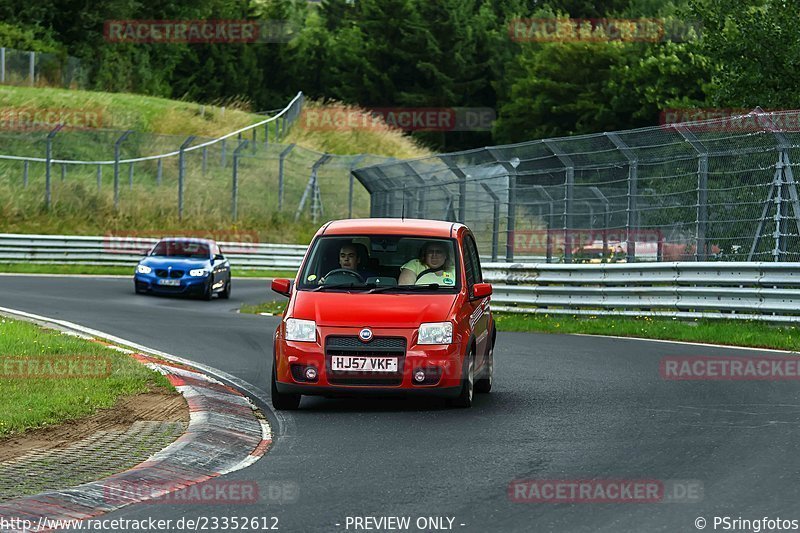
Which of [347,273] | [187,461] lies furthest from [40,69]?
[187,461]

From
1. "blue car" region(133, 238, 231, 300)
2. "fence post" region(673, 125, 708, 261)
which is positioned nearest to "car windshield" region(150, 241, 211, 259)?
"blue car" region(133, 238, 231, 300)

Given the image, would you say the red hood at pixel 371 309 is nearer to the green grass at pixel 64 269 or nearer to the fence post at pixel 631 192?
the fence post at pixel 631 192

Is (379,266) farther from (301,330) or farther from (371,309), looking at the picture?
(301,330)

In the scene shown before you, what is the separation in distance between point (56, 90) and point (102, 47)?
11.1 meters

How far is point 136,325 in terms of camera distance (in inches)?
762

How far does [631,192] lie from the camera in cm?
2223

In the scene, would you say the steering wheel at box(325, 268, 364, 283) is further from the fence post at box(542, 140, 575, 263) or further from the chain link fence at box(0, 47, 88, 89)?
Result: the chain link fence at box(0, 47, 88, 89)

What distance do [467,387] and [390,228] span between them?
1783mm

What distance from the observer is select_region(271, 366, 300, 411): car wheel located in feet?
37.2

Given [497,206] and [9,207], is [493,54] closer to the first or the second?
[9,207]

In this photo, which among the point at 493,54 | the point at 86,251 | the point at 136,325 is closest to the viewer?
the point at 136,325

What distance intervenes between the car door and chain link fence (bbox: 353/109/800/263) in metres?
6.46

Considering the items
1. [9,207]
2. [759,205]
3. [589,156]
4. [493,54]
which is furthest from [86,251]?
[493,54]

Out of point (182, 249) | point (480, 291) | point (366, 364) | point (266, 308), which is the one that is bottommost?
point (266, 308)
